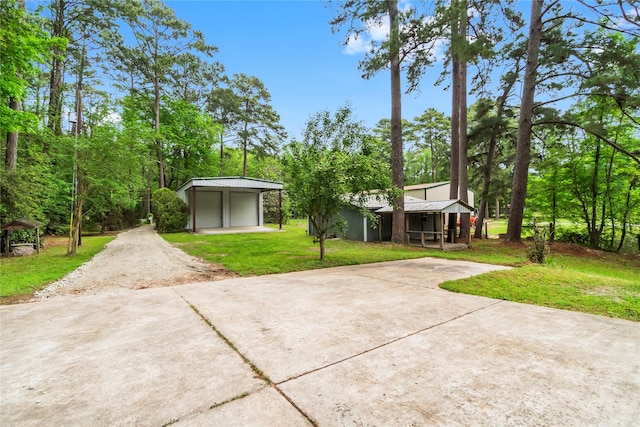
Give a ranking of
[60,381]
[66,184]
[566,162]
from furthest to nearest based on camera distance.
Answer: [66,184], [566,162], [60,381]

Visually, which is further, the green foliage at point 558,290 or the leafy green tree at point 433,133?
the leafy green tree at point 433,133

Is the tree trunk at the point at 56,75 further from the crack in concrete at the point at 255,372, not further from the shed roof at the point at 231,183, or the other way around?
the crack in concrete at the point at 255,372

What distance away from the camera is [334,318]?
3.32 meters

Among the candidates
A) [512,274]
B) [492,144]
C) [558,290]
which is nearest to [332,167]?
[512,274]

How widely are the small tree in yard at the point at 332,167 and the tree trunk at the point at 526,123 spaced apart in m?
7.08

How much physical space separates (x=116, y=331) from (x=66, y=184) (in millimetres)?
14342

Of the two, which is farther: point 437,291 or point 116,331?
point 437,291

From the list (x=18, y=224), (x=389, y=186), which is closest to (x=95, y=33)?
(x=18, y=224)

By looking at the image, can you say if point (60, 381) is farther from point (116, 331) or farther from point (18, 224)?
point (18, 224)

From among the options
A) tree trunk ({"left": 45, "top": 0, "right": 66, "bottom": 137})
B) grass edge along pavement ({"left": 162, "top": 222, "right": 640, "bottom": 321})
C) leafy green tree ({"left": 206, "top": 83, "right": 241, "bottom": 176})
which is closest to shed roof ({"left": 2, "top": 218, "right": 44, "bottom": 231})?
grass edge along pavement ({"left": 162, "top": 222, "right": 640, "bottom": 321})

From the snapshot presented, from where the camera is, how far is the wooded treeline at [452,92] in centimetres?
838

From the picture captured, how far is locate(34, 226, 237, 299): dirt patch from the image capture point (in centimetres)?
504

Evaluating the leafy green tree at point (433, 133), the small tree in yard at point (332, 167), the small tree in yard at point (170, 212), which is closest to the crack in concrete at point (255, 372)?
the small tree in yard at point (332, 167)

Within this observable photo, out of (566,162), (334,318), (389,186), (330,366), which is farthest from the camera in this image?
(566,162)
